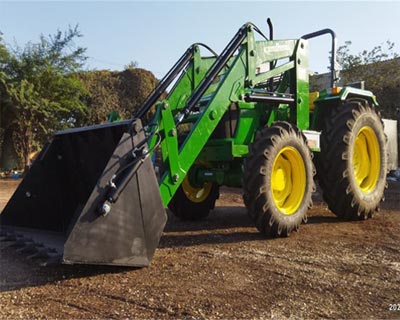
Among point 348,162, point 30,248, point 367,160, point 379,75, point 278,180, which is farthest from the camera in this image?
point 379,75

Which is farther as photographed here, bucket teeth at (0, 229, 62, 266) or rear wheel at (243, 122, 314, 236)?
rear wheel at (243, 122, 314, 236)

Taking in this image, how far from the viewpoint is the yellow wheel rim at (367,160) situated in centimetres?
661

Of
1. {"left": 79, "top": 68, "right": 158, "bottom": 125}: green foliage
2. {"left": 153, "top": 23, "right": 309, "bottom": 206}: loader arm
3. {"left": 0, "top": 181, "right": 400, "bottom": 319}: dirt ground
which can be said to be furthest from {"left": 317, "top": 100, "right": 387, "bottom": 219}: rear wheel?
{"left": 79, "top": 68, "right": 158, "bottom": 125}: green foliage

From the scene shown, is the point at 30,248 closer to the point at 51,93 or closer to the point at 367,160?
the point at 367,160

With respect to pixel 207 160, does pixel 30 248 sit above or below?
below

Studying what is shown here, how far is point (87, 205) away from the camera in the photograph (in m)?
3.29

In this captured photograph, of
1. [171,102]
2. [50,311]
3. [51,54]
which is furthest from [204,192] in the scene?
[51,54]

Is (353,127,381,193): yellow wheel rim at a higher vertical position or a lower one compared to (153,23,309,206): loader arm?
lower

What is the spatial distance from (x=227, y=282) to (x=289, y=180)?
220cm

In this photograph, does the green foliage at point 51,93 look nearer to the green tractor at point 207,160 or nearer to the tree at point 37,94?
the tree at point 37,94

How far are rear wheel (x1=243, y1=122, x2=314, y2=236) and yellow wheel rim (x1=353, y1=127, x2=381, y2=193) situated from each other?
1.71 m

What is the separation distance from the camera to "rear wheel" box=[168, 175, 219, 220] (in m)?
6.33

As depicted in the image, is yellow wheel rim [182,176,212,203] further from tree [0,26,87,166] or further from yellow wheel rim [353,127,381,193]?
tree [0,26,87,166]

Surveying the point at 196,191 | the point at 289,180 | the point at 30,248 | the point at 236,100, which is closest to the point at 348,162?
the point at 289,180
